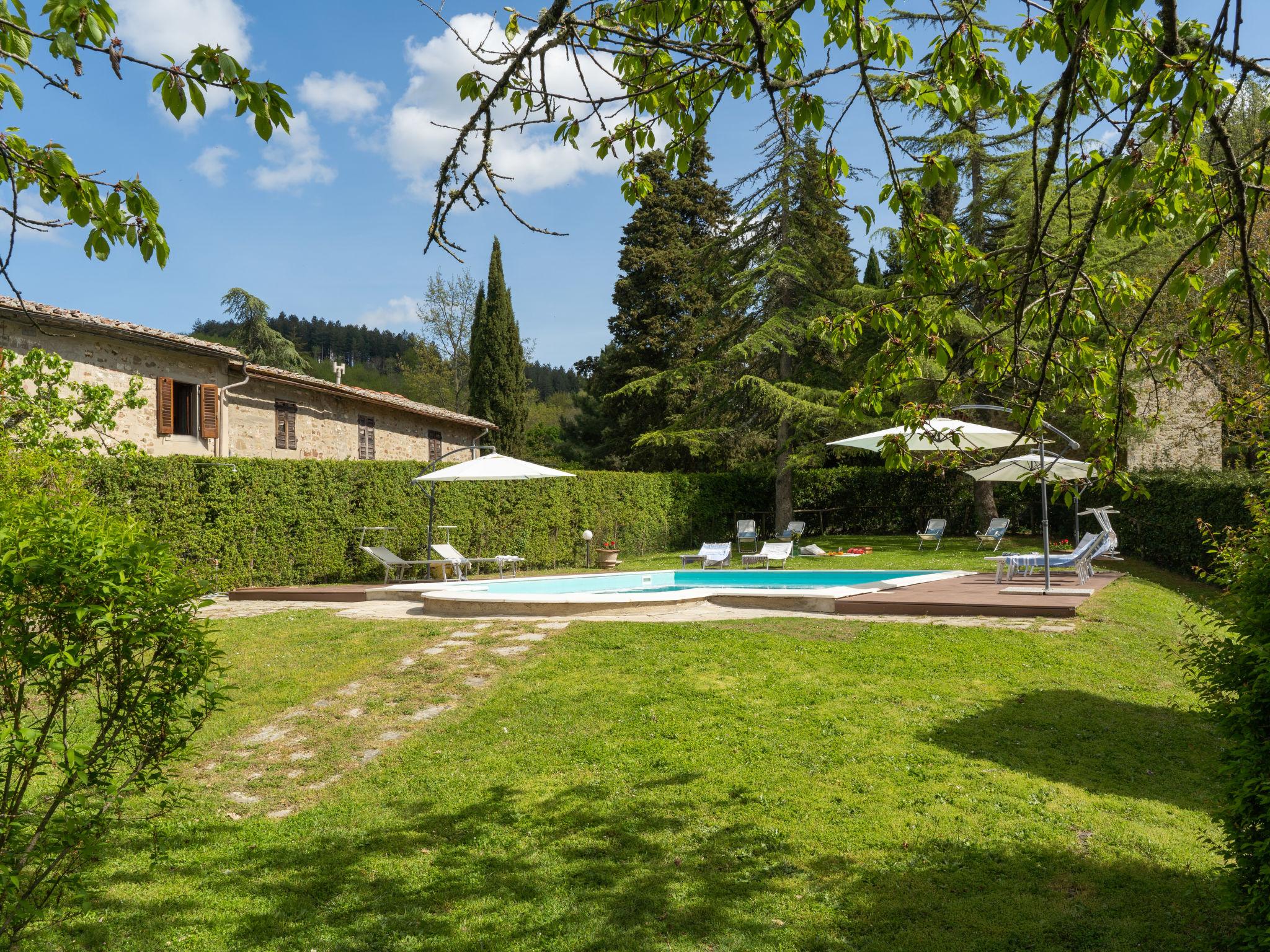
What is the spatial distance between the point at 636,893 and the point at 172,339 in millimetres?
17187

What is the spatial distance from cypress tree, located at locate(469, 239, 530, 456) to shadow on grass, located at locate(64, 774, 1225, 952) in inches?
1102

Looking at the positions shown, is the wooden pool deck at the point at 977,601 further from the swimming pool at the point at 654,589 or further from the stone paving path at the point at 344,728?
the stone paving path at the point at 344,728

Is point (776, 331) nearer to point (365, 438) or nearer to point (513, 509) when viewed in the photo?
point (513, 509)

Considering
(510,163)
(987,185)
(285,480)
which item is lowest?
(285,480)

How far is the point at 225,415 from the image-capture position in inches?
756

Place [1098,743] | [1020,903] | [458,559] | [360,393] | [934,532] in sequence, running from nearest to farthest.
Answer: [1020,903], [1098,743], [458,559], [934,532], [360,393]

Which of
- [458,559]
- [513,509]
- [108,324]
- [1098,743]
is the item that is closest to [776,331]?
[513,509]

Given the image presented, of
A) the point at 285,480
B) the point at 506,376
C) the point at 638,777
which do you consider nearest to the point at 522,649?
the point at 638,777

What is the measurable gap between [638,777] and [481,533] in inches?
545

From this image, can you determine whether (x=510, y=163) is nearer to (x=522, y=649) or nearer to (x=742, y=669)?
(x=742, y=669)

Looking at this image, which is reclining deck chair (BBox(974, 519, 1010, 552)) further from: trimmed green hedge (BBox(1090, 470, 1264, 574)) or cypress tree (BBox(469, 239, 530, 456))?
cypress tree (BBox(469, 239, 530, 456))

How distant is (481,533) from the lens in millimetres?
18828

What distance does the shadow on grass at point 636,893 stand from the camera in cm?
365

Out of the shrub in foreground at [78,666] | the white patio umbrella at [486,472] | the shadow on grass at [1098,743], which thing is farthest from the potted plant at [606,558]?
the shrub in foreground at [78,666]
